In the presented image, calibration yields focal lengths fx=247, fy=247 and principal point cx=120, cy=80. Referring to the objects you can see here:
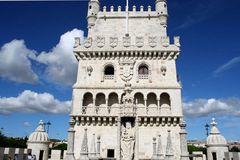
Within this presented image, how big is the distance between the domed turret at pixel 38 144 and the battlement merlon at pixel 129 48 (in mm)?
11481

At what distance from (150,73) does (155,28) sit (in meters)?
7.31

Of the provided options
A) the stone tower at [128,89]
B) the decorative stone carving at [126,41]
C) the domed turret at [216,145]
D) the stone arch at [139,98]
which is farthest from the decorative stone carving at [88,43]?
the domed turret at [216,145]

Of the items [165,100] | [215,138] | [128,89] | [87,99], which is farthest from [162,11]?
[215,138]

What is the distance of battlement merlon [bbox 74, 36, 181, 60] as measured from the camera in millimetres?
31969

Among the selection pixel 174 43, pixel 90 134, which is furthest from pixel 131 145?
pixel 174 43

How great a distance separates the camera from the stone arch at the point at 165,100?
31.2 meters

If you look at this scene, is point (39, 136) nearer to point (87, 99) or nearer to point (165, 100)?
point (87, 99)

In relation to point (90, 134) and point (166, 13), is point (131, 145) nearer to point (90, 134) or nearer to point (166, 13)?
point (90, 134)

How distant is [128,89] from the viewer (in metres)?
28.2

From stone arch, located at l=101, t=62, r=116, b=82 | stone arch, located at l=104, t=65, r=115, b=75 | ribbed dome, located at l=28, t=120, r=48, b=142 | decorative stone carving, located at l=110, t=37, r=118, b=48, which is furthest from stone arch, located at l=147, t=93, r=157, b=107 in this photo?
ribbed dome, located at l=28, t=120, r=48, b=142

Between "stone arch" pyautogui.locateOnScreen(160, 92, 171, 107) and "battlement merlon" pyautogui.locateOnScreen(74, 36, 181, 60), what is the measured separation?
482 centimetres

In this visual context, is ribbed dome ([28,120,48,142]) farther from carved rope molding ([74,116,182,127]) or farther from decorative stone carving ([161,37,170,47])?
decorative stone carving ([161,37,170,47])

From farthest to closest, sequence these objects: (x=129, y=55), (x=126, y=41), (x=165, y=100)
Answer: (x=126, y=41)
(x=129, y=55)
(x=165, y=100)

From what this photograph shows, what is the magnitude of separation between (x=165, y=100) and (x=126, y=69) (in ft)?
20.9
